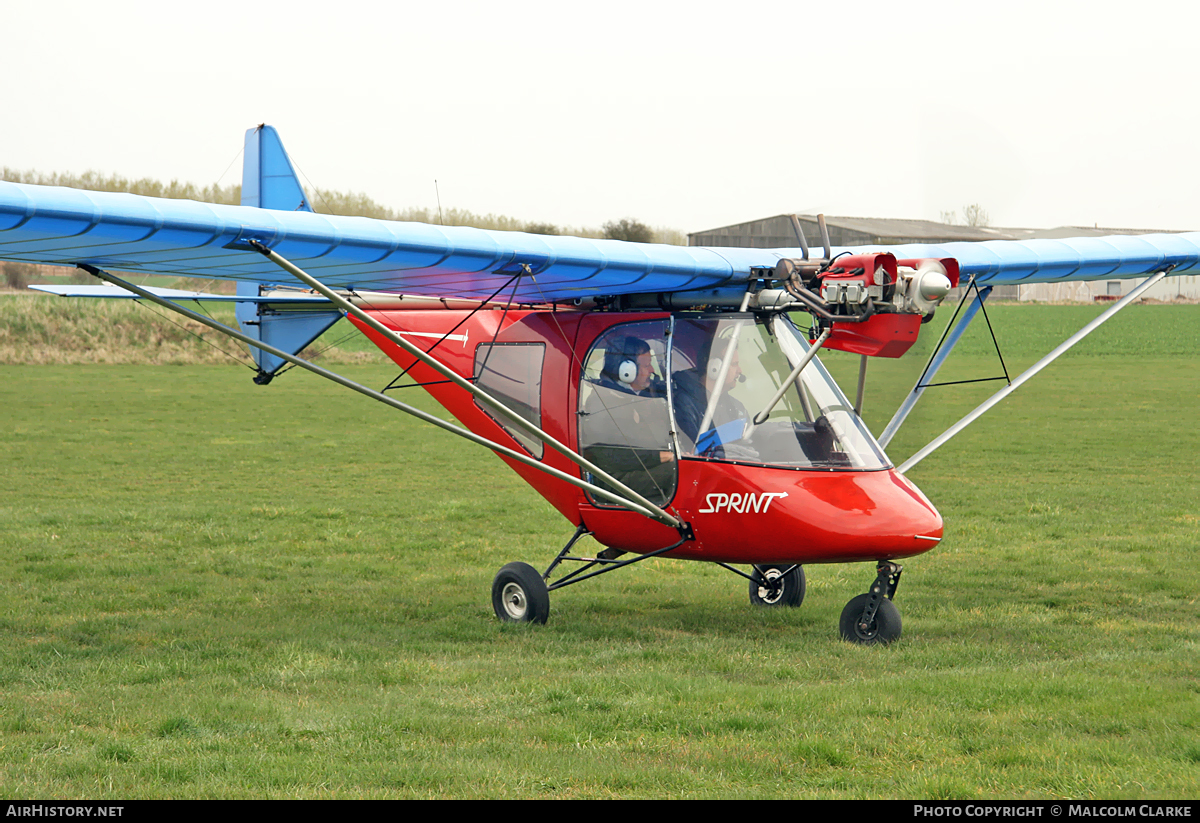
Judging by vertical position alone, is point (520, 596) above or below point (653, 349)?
below

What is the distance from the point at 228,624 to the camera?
320 inches

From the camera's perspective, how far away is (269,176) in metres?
10.9

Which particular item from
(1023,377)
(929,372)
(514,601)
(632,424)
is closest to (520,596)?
(514,601)

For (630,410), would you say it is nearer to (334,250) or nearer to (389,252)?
(389,252)

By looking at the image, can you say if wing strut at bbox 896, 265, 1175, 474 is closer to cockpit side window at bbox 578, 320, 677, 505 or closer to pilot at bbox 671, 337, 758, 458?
pilot at bbox 671, 337, 758, 458

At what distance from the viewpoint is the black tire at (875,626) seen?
285 inches

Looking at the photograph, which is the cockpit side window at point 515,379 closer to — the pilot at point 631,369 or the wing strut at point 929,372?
the pilot at point 631,369

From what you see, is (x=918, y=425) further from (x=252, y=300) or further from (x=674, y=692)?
(x=252, y=300)

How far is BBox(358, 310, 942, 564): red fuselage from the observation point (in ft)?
22.7

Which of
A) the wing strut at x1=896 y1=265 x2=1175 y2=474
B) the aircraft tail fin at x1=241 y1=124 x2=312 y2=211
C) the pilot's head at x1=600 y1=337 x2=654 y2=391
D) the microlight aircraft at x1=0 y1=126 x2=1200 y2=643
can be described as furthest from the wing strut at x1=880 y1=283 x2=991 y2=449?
the aircraft tail fin at x1=241 y1=124 x2=312 y2=211

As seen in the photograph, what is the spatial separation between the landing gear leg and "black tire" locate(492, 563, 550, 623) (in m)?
2.17

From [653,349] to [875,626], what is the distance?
237cm

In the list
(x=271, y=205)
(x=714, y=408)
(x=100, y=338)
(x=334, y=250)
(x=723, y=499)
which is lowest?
(x=723, y=499)

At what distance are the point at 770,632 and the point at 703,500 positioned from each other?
1145 millimetres
